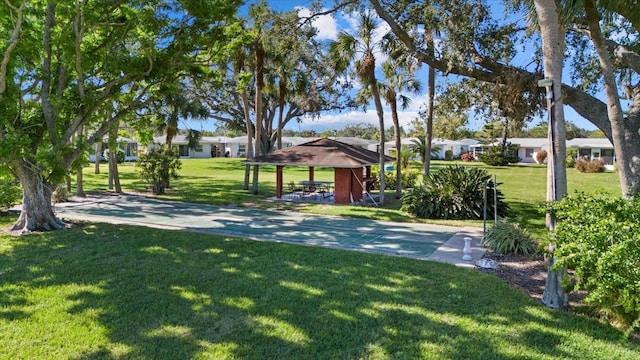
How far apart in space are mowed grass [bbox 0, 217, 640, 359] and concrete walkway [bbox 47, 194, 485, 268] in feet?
4.85

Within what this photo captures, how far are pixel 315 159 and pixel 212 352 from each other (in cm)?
1304

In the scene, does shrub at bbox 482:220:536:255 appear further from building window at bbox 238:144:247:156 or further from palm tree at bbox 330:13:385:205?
building window at bbox 238:144:247:156

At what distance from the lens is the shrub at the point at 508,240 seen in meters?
8.59

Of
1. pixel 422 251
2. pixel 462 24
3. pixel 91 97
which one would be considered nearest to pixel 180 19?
pixel 91 97

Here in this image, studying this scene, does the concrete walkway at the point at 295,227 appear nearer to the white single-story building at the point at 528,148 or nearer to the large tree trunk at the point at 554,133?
the large tree trunk at the point at 554,133

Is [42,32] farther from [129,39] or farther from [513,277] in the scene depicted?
[513,277]

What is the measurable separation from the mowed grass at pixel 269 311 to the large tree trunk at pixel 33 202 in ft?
8.49

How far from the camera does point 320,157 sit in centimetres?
1694

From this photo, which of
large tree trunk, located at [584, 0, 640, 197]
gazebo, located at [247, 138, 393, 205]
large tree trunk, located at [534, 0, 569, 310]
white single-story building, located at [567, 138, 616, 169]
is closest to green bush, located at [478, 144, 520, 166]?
white single-story building, located at [567, 138, 616, 169]

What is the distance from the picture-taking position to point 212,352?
401cm

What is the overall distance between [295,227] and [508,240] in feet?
18.0

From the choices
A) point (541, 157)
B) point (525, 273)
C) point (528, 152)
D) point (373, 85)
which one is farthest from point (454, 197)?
point (528, 152)

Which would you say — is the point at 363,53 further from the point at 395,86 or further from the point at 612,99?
the point at 612,99

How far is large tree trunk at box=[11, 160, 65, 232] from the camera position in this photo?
1001cm
